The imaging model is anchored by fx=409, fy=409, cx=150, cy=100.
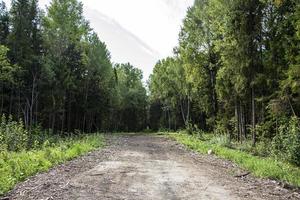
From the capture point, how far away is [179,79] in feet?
198

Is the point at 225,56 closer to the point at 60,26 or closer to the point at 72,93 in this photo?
the point at 60,26

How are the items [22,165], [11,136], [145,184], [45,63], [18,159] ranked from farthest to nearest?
[45,63] < [11,136] < [18,159] < [22,165] < [145,184]

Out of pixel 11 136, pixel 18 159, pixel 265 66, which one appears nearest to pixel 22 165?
pixel 18 159

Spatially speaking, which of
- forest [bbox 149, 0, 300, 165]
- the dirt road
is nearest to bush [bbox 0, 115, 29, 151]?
the dirt road

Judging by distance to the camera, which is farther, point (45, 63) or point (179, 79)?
point (179, 79)

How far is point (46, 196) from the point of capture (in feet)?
30.8

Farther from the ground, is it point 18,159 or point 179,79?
point 179,79

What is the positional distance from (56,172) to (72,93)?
4246cm

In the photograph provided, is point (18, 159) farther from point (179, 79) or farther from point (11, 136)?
point (179, 79)

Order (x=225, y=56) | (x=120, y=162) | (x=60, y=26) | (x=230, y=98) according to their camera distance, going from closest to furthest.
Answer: (x=120, y=162) → (x=225, y=56) → (x=230, y=98) → (x=60, y=26)

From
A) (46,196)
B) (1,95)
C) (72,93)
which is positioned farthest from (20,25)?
(46,196)

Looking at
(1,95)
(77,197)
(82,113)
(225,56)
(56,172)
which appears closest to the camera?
(77,197)

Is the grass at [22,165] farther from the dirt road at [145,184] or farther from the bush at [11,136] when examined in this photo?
the bush at [11,136]

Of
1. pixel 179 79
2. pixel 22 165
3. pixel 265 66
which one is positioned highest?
pixel 179 79
